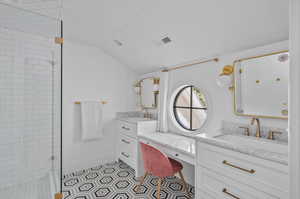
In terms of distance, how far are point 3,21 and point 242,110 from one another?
7.42ft

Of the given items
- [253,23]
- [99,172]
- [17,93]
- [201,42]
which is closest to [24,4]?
[17,93]

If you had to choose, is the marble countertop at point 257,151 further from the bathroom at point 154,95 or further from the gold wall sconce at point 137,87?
the gold wall sconce at point 137,87

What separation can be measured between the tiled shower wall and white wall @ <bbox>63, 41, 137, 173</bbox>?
140cm

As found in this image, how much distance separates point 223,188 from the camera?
132 centimetres

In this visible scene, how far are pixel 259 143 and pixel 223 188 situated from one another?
54 cm

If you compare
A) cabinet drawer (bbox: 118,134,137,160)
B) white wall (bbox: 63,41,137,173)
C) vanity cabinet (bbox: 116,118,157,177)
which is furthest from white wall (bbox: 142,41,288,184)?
white wall (bbox: 63,41,137,173)

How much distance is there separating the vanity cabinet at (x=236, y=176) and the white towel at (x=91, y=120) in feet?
6.41

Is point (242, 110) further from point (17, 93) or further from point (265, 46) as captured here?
point (17, 93)

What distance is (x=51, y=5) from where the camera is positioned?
1367 millimetres

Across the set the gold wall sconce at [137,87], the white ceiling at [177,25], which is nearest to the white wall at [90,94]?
the gold wall sconce at [137,87]

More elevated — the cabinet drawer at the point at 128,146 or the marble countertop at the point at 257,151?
the marble countertop at the point at 257,151

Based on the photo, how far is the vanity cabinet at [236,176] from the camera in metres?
1.04

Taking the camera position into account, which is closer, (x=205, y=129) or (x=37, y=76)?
(x=37, y=76)

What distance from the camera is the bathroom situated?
115 centimetres
